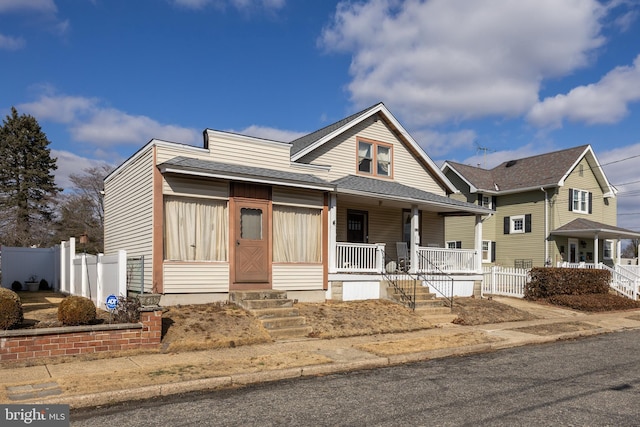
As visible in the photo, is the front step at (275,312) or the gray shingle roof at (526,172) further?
the gray shingle roof at (526,172)

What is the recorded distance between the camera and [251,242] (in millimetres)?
13750

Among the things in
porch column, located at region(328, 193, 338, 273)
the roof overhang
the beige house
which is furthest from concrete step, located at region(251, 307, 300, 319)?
the roof overhang

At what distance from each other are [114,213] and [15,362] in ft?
29.0

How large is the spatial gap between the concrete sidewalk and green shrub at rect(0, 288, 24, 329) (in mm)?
1108

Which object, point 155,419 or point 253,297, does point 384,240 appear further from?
point 155,419

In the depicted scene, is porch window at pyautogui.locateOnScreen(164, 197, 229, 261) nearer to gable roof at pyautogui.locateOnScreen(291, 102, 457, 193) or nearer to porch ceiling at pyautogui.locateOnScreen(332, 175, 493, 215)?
porch ceiling at pyautogui.locateOnScreen(332, 175, 493, 215)

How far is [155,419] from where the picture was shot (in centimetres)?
575

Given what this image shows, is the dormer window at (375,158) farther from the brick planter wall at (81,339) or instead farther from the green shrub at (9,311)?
the green shrub at (9,311)

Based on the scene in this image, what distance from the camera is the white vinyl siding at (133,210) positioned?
12734 millimetres

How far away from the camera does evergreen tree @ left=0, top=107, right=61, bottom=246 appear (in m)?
42.0

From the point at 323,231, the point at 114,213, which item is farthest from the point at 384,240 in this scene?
the point at 114,213

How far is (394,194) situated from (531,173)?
756 inches

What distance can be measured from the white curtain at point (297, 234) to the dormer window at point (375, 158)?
4.53 m

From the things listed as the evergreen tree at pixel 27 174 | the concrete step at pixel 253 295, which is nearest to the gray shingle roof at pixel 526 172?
the concrete step at pixel 253 295
